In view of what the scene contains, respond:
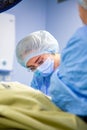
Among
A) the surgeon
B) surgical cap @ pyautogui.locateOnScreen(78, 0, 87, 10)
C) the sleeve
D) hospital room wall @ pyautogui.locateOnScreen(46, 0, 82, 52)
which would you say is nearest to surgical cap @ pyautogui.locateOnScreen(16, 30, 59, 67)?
the surgeon

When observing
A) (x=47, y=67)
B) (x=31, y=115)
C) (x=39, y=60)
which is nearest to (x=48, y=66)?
(x=47, y=67)

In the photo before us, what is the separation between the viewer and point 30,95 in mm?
585

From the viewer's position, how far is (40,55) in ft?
6.75

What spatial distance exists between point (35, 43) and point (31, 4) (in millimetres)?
1222

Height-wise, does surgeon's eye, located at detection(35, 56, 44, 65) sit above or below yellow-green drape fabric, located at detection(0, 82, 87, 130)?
above

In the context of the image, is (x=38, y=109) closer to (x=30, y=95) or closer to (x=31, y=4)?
(x=30, y=95)

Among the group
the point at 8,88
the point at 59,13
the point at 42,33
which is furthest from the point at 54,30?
the point at 8,88

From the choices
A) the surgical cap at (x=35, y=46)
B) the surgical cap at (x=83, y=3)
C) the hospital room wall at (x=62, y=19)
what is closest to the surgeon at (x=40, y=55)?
the surgical cap at (x=35, y=46)

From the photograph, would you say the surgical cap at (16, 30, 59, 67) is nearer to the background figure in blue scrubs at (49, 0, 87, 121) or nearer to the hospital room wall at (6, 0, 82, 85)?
the hospital room wall at (6, 0, 82, 85)

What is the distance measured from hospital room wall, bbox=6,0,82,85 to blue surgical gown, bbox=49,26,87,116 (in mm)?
2253

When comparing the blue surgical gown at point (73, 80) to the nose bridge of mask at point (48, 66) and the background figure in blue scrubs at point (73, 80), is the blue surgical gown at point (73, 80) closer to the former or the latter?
the background figure in blue scrubs at point (73, 80)

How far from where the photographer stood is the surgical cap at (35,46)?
2.01 meters

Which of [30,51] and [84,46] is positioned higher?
[30,51]

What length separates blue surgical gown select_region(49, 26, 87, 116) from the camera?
55cm
